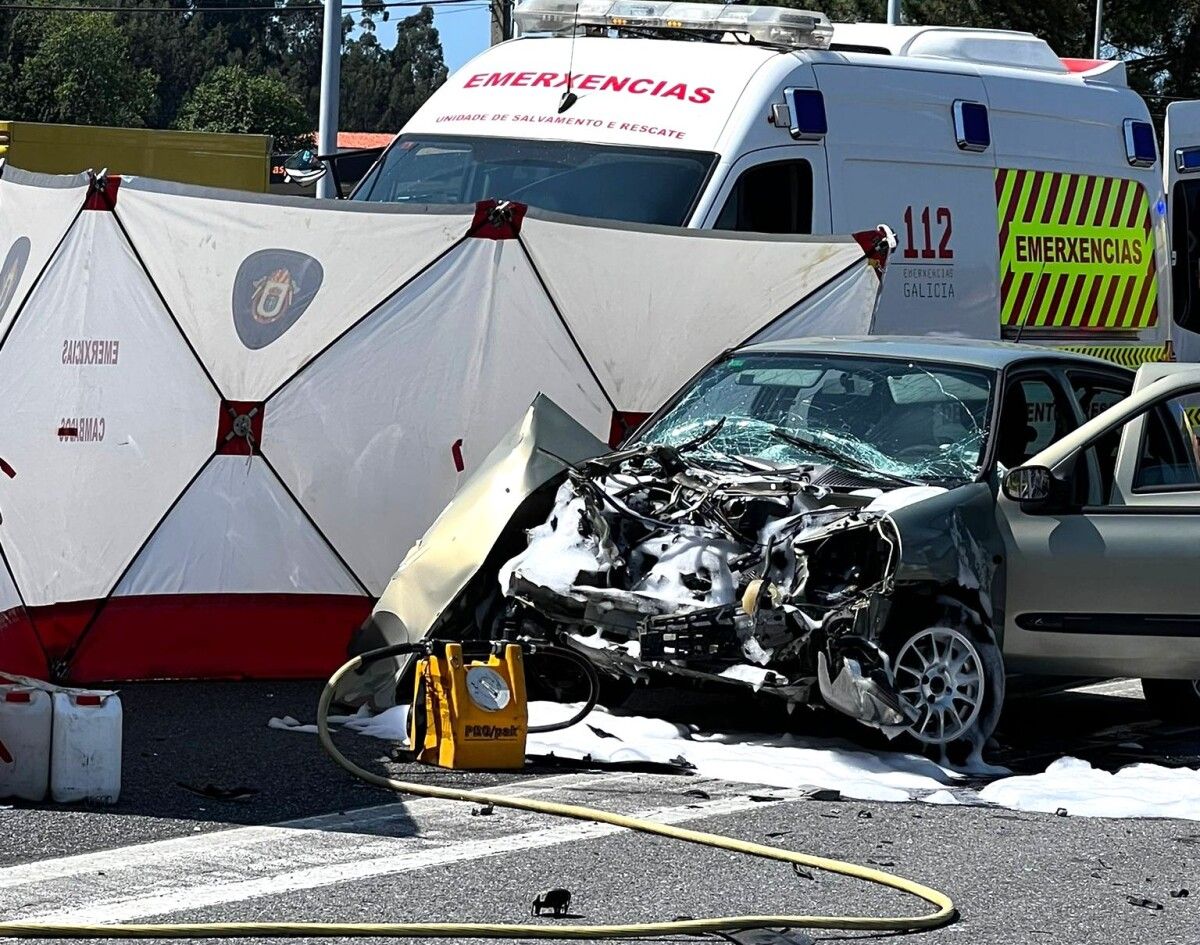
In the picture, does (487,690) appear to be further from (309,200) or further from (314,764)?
(309,200)

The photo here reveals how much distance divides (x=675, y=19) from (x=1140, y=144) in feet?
11.4

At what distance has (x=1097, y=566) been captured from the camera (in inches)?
329

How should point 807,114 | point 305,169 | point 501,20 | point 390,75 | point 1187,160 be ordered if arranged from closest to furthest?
point 807,114 → point 305,169 → point 1187,160 → point 501,20 → point 390,75

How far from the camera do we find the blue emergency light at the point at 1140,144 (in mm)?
14656

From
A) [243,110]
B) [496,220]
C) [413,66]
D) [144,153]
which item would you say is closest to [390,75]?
[413,66]

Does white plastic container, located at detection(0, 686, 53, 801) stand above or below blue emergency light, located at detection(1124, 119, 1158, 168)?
below

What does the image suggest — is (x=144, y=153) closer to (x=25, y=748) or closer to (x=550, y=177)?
(x=550, y=177)

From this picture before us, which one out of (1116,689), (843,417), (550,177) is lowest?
(1116,689)

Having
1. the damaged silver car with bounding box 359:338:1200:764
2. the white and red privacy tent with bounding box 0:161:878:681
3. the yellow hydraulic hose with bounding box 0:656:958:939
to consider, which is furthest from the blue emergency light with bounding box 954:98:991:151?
the yellow hydraulic hose with bounding box 0:656:958:939

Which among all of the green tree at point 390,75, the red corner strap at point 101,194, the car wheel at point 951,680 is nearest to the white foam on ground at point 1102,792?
the car wheel at point 951,680

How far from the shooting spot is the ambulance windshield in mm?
11797

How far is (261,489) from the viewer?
9.84m

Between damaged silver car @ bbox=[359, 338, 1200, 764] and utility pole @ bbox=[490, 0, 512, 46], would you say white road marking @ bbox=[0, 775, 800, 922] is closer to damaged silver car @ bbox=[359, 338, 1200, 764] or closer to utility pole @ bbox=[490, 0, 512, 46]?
damaged silver car @ bbox=[359, 338, 1200, 764]

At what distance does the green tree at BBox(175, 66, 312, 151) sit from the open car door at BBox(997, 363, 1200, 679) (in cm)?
5840
